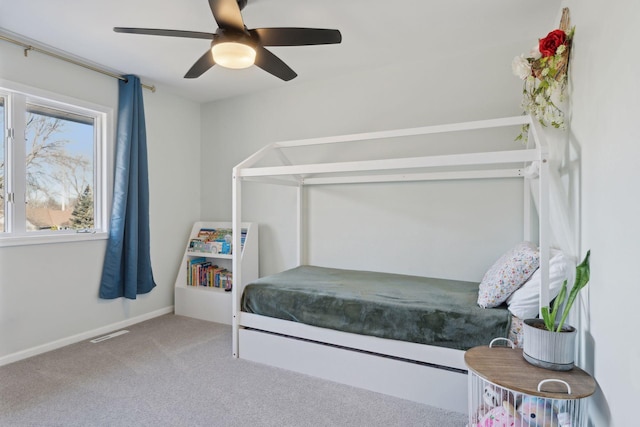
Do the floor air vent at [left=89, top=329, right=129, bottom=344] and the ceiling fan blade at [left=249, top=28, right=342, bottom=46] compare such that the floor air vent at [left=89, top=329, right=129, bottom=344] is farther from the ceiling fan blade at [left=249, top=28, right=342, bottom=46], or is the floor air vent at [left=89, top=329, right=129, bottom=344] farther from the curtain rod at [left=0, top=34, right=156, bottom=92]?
the ceiling fan blade at [left=249, top=28, right=342, bottom=46]

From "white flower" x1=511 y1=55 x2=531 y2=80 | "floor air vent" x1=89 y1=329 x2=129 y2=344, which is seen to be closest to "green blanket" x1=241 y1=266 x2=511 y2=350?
"white flower" x1=511 y1=55 x2=531 y2=80

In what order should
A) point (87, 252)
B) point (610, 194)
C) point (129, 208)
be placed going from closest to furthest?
point (610, 194)
point (87, 252)
point (129, 208)

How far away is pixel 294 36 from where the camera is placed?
1861 mm

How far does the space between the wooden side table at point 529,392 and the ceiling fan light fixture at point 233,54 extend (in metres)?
1.84

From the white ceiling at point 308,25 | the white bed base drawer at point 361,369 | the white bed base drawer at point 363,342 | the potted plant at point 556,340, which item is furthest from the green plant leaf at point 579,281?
the white ceiling at point 308,25

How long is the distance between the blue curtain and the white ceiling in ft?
1.23

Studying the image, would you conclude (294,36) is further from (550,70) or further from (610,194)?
(610,194)

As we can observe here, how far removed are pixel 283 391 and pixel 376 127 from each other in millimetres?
2232

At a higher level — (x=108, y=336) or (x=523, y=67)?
(x=523, y=67)

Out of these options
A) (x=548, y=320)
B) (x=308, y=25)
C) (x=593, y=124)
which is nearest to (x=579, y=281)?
(x=548, y=320)

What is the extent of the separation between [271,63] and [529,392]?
2072mm

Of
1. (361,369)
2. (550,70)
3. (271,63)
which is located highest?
(271,63)

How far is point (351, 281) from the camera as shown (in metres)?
2.67

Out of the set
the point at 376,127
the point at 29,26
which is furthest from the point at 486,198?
the point at 29,26
